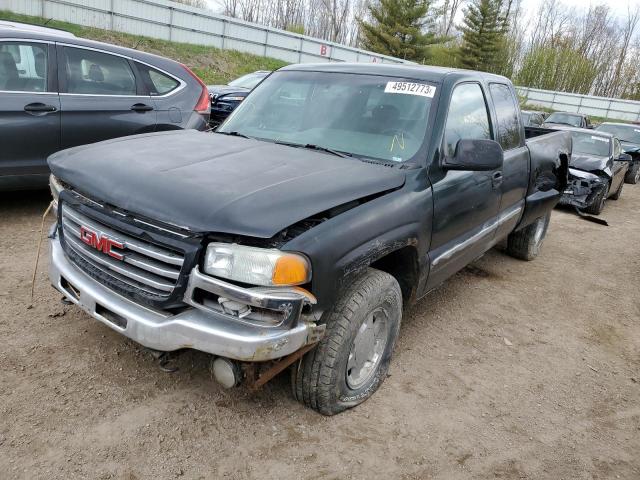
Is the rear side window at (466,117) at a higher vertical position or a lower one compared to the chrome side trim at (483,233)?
higher

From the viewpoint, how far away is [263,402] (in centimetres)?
283

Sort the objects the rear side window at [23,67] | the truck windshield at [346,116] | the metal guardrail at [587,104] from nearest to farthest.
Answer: the truck windshield at [346,116] → the rear side window at [23,67] → the metal guardrail at [587,104]

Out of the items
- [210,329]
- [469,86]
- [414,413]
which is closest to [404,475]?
[414,413]

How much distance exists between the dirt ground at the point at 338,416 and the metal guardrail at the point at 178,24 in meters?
20.7

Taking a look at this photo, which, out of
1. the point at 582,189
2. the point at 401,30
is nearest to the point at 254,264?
the point at 582,189

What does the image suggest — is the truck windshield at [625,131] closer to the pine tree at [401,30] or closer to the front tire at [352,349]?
the front tire at [352,349]

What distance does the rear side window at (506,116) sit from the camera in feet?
13.8

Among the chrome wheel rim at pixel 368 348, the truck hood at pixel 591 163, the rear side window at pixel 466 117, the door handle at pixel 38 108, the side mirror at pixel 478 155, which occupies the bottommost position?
the chrome wheel rim at pixel 368 348

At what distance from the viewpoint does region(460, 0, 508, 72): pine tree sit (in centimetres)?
4691

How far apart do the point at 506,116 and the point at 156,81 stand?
3.77 metres

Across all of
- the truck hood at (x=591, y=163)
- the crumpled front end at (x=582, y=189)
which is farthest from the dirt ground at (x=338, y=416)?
the truck hood at (x=591, y=163)

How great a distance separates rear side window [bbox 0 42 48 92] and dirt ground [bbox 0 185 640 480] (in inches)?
64.5

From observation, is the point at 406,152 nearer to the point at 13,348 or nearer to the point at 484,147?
the point at 484,147

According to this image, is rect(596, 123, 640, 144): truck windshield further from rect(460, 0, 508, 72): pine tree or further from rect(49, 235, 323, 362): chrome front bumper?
rect(460, 0, 508, 72): pine tree
